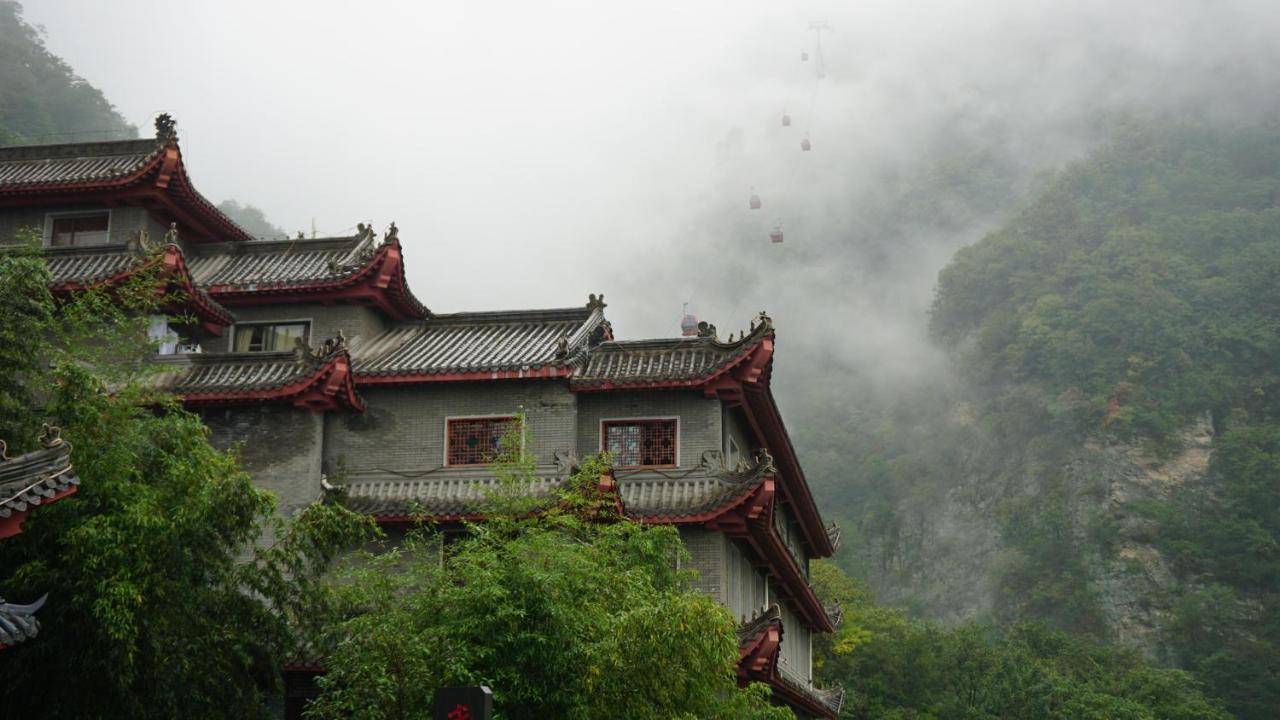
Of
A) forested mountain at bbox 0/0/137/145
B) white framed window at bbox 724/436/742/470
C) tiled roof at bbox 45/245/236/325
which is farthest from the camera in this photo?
forested mountain at bbox 0/0/137/145

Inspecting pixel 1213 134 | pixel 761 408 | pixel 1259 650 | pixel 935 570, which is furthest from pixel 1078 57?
pixel 761 408

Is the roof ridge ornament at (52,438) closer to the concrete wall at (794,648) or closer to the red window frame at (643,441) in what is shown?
the red window frame at (643,441)

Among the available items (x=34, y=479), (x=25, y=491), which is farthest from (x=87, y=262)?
(x=25, y=491)

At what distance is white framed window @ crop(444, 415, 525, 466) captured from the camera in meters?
22.5

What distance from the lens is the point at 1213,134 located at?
12850cm

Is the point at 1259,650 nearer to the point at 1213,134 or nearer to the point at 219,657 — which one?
the point at 219,657

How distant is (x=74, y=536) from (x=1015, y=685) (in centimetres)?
4299

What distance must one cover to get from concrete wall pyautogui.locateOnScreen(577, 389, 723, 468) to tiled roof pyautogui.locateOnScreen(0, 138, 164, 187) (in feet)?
31.8

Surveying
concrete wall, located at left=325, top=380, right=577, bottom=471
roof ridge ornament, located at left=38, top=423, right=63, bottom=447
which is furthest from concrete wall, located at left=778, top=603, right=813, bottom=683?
roof ridge ornament, located at left=38, top=423, right=63, bottom=447

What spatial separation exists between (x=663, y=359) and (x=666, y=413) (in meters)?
0.97

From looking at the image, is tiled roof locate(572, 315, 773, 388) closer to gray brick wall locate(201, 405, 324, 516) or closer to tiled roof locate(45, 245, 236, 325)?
gray brick wall locate(201, 405, 324, 516)

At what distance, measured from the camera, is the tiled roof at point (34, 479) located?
10.1m

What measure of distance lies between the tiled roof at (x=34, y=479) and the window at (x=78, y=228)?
15.4m

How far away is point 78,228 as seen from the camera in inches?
985
